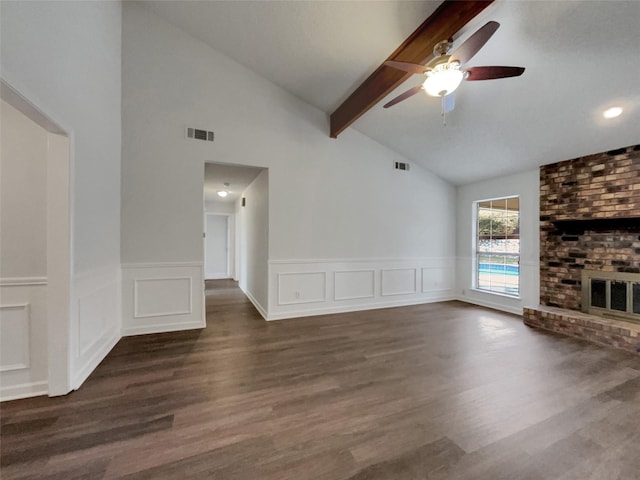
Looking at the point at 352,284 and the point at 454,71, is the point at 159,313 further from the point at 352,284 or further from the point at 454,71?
the point at 454,71

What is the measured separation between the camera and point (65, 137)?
212 cm

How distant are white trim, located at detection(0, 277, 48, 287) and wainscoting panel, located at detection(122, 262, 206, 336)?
135 cm

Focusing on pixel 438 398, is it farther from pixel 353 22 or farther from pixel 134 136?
pixel 134 136

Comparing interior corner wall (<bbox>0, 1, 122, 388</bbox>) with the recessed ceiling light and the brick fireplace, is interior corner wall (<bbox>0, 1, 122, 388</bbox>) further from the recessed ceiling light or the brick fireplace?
the brick fireplace

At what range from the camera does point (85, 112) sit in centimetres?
244

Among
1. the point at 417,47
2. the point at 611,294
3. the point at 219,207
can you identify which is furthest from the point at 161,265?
the point at 611,294

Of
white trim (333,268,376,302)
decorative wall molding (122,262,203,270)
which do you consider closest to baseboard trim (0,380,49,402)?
decorative wall molding (122,262,203,270)

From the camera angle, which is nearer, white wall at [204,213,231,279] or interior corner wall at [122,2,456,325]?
interior corner wall at [122,2,456,325]

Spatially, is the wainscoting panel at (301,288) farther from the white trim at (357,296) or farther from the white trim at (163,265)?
the white trim at (163,265)

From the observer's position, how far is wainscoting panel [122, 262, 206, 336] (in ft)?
11.4

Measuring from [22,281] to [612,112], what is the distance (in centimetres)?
594

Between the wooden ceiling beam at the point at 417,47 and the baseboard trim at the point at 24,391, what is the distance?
4.35 metres

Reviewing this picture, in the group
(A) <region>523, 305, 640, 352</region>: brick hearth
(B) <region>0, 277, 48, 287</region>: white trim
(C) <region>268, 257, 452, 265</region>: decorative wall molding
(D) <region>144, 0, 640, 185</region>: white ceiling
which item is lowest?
(A) <region>523, 305, 640, 352</region>: brick hearth

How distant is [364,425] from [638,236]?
4.29m
